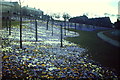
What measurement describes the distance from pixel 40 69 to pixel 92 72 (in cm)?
442

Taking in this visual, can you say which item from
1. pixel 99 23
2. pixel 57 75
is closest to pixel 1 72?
pixel 57 75

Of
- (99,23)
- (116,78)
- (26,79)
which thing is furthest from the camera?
(99,23)

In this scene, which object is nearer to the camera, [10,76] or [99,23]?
[10,76]

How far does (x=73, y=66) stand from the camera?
10938mm

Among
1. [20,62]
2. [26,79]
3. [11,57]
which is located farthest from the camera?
[11,57]

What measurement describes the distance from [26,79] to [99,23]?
82549 mm

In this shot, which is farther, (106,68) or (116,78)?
(106,68)

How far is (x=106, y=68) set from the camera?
1130cm

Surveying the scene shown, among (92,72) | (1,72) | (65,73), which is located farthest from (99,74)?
(1,72)

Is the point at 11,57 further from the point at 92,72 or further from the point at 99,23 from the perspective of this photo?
the point at 99,23

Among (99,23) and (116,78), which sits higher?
(99,23)

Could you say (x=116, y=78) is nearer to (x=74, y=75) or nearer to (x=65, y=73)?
(x=74, y=75)

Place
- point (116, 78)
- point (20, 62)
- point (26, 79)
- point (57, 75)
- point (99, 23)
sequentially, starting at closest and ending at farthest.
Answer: point (26, 79) → point (57, 75) → point (116, 78) → point (20, 62) → point (99, 23)

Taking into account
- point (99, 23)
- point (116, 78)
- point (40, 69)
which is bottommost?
point (116, 78)
